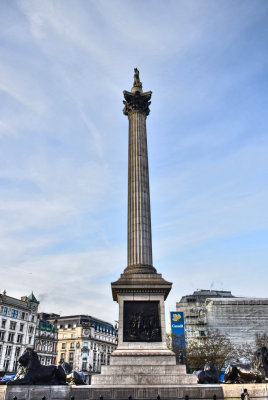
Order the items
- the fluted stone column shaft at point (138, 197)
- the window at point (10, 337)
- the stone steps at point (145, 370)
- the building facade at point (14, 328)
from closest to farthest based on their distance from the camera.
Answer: the stone steps at point (145, 370), the fluted stone column shaft at point (138, 197), the building facade at point (14, 328), the window at point (10, 337)

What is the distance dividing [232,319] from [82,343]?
44206 mm

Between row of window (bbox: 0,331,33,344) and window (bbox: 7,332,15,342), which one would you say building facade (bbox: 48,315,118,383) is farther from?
window (bbox: 7,332,15,342)

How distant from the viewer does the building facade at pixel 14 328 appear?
64.8m

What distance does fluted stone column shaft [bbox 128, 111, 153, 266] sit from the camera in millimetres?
22678

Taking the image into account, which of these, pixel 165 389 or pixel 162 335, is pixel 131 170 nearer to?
pixel 162 335

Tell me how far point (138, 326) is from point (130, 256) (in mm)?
4908

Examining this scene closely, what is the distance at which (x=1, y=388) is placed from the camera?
15.0 meters

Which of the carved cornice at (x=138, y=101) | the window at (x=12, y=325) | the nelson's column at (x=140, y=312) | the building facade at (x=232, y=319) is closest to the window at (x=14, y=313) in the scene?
the window at (x=12, y=325)

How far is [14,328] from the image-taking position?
6900 cm

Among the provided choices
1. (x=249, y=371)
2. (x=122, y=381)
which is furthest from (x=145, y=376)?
(x=249, y=371)

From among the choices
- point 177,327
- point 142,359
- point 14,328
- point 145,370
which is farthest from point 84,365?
point 145,370

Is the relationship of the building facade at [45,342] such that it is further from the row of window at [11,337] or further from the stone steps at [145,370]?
the stone steps at [145,370]

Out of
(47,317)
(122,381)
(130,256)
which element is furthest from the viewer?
(47,317)

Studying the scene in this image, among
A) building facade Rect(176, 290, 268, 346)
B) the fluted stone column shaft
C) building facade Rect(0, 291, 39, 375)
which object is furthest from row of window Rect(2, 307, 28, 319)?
the fluted stone column shaft
